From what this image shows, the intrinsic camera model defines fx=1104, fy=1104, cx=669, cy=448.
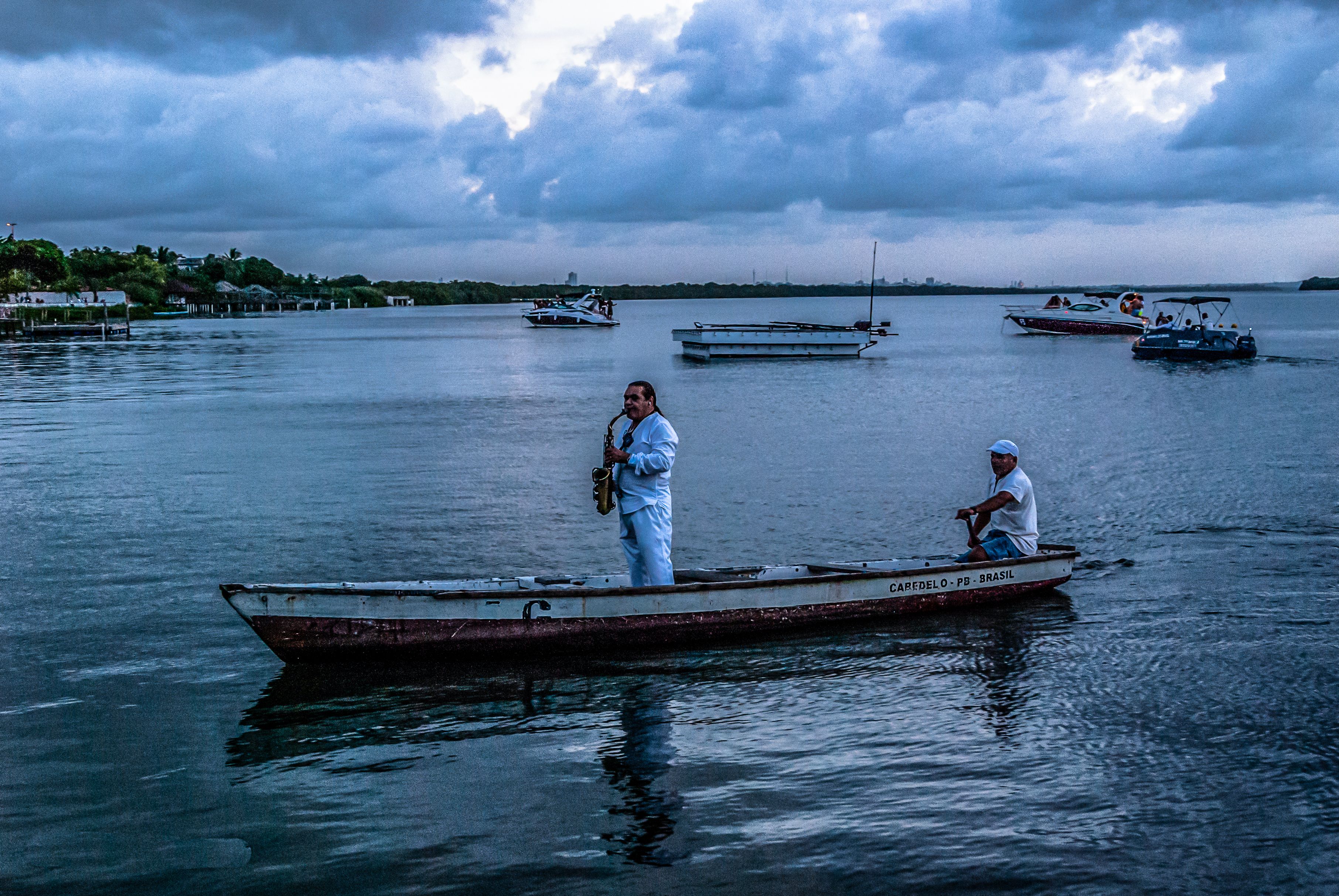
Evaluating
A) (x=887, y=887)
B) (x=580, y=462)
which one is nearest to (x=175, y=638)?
(x=887, y=887)

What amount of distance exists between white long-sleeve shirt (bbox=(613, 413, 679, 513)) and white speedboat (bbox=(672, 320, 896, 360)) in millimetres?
54730

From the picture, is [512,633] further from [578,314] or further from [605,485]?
[578,314]

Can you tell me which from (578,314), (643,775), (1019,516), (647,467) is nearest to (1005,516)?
(1019,516)

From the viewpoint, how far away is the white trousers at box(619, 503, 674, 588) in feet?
34.6

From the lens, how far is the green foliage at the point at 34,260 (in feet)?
400

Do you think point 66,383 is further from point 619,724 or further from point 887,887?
point 887,887

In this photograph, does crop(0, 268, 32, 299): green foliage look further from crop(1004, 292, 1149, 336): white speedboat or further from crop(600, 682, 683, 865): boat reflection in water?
crop(600, 682, 683, 865): boat reflection in water

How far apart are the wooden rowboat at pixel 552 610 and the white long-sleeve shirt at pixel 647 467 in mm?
925

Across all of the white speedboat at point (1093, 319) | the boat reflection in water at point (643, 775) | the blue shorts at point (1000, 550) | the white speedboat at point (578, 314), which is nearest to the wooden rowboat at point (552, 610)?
the blue shorts at point (1000, 550)

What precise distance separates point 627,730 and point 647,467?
2.33 m

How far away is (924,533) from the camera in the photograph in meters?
17.1

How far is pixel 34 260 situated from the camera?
124 meters

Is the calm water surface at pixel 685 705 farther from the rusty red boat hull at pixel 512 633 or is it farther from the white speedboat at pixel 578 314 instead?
the white speedboat at pixel 578 314

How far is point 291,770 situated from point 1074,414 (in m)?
31.9
